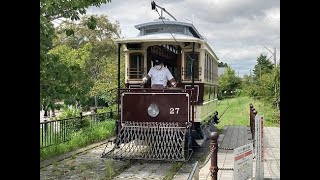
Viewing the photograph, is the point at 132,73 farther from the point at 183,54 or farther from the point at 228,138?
the point at 228,138

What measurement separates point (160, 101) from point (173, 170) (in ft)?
5.25

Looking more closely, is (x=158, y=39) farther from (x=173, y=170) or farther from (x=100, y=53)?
(x=100, y=53)

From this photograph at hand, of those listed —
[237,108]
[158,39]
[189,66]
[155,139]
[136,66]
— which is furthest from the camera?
[237,108]

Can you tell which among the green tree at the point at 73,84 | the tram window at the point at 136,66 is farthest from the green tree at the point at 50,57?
the tram window at the point at 136,66

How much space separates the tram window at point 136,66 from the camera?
9.70 metres

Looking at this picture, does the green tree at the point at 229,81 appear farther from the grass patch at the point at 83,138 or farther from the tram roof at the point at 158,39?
the tram roof at the point at 158,39

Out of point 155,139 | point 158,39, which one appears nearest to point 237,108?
point 158,39

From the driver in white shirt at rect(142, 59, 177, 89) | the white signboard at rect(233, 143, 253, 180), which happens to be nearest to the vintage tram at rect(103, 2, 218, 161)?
the driver in white shirt at rect(142, 59, 177, 89)

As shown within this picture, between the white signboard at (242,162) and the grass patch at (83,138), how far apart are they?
5135 millimetres

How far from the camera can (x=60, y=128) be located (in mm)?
10016

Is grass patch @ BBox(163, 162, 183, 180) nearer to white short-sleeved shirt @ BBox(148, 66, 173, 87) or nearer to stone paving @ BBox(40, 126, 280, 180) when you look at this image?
stone paving @ BBox(40, 126, 280, 180)
